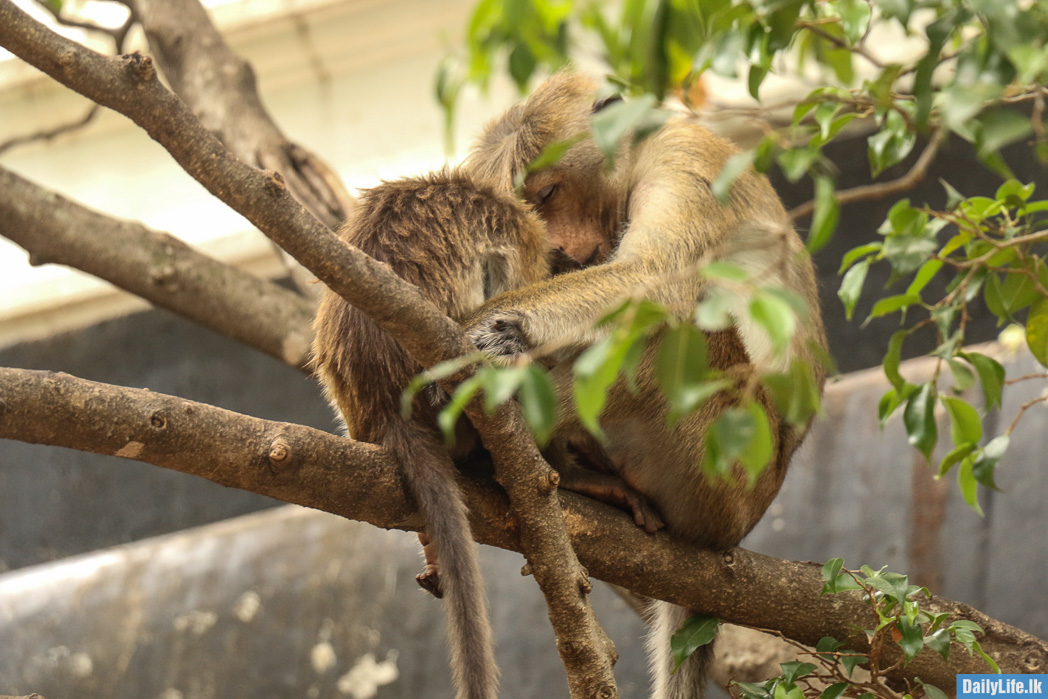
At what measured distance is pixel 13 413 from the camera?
1662mm

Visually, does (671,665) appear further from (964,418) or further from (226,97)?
(226,97)

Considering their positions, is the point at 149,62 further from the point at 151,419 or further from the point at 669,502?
the point at 669,502

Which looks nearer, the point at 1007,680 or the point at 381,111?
the point at 1007,680

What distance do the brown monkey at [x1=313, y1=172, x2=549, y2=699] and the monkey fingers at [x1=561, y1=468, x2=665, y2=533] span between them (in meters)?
0.28

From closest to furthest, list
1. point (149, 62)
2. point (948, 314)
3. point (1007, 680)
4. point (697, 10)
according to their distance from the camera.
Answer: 1. point (697, 10)
2. point (149, 62)
3. point (948, 314)
4. point (1007, 680)

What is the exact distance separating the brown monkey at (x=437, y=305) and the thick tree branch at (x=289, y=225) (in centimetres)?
16

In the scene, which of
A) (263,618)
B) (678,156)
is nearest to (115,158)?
(263,618)

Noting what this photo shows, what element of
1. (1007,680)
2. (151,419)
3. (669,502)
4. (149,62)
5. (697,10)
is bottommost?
(1007,680)

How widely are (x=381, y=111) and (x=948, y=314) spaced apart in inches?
187

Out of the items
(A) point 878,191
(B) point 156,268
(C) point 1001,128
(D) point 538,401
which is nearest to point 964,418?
(A) point 878,191

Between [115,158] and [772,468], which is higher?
[115,158]

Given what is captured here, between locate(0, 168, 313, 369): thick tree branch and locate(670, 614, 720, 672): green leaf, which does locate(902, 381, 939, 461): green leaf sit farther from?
locate(0, 168, 313, 369): thick tree branch

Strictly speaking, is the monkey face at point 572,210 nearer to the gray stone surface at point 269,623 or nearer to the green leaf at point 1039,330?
the green leaf at point 1039,330

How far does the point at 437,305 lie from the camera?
7.19 ft
